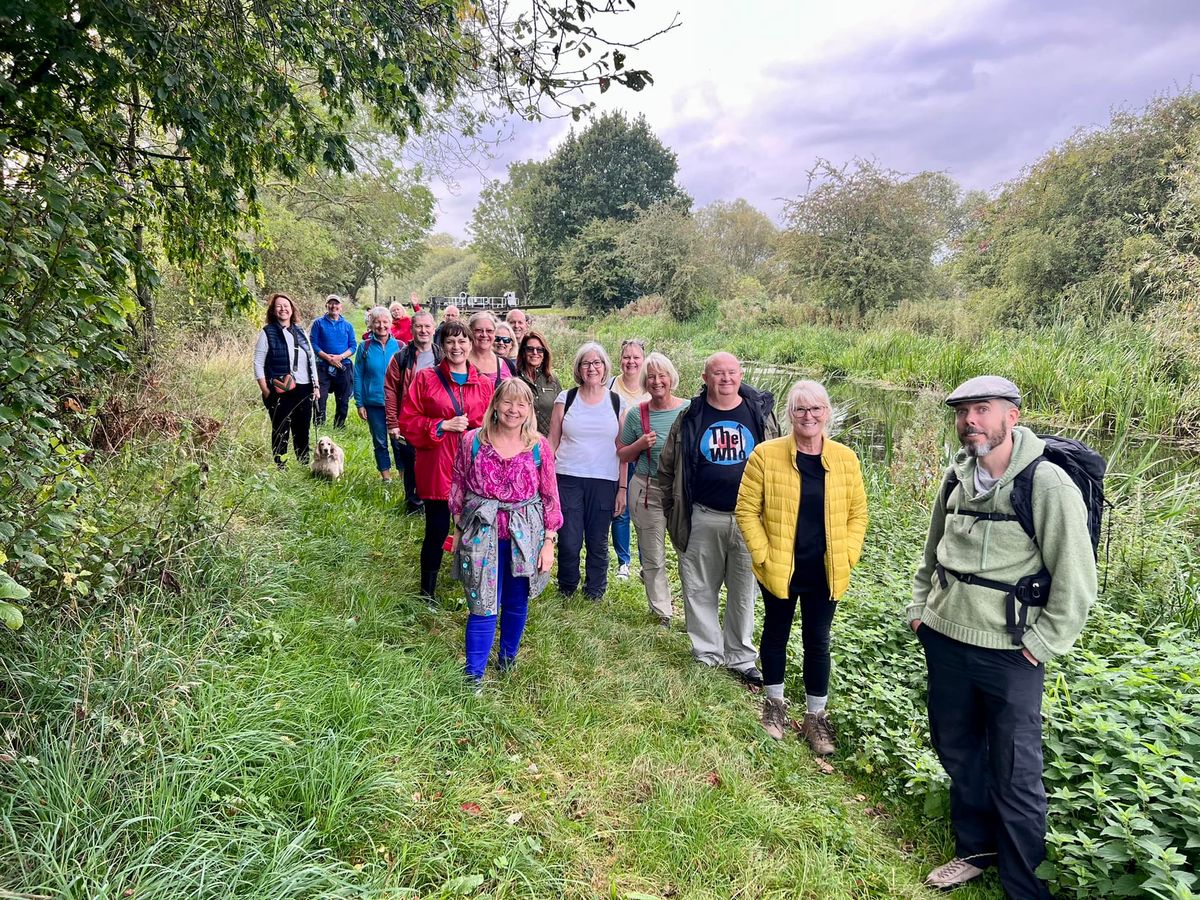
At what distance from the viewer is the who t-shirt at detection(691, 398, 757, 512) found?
364cm

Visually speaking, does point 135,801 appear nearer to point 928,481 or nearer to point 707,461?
point 707,461

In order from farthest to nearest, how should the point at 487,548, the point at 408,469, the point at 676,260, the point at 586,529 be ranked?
the point at 676,260, the point at 408,469, the point at 586,529, the point at 487,548

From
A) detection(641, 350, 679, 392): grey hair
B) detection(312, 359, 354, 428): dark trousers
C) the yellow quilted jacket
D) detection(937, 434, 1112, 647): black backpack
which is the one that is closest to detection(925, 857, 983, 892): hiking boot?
detection(937, 434, 1112, 647): black backpack

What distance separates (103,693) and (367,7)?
3.53 meters

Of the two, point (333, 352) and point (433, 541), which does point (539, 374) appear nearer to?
point (433, 541)

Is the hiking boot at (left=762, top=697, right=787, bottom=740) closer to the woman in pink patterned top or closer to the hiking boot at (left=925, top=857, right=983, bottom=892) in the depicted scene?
the hiking boot at (left=925, top=857, right=983, bottom=892)

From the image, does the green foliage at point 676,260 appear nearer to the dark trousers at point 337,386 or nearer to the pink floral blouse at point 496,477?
the dark trousers at point 337,386

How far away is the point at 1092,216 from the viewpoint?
15.1 meters

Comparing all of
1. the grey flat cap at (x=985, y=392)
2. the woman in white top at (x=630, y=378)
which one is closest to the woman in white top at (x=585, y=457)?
the woman in white top at (x=630, y=378)

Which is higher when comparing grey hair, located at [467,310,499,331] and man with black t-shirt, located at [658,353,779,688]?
grey hair, located at [467,310,499,331]

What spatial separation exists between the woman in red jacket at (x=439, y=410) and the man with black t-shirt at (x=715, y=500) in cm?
135

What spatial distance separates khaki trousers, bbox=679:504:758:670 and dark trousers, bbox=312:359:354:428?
6149mm

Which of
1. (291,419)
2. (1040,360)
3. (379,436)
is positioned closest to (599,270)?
(1040,360)

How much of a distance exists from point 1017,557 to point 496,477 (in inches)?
93.1
